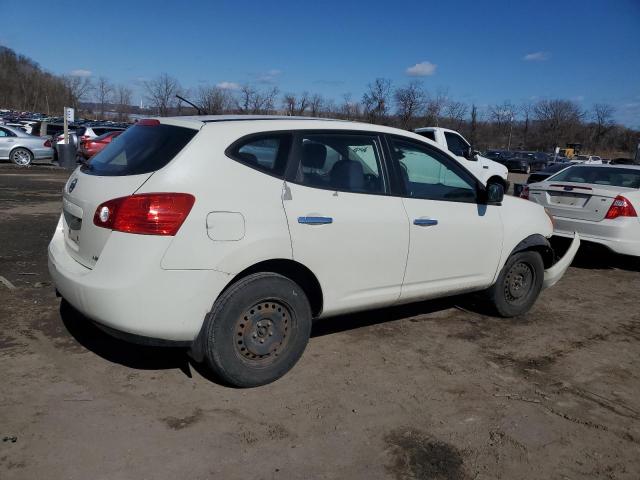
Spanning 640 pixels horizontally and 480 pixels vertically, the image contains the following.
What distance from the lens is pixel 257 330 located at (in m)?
3.42

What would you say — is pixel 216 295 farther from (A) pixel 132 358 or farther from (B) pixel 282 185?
(A) pixel 132 358

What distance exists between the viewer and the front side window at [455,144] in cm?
1407

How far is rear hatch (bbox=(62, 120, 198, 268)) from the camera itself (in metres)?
3.18

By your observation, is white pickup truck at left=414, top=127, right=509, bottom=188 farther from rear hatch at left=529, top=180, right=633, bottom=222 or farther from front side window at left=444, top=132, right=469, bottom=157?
→ rear hatch at left=529, top=180, right=633, bottom=222

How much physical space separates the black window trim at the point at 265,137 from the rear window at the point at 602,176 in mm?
5933

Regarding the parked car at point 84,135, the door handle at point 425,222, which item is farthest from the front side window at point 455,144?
the parked car at point 84,135

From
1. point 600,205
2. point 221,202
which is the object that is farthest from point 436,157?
point 600,205

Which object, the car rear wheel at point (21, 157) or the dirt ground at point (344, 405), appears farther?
the car rear wheel at point (21, 157)

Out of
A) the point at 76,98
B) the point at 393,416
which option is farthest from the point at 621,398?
the point at 76,98

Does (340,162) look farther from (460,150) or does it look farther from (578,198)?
(460,150)

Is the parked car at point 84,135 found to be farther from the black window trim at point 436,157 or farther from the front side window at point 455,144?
the black window trim at point 436,157

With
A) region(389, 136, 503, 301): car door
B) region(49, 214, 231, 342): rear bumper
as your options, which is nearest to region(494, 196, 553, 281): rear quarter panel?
region(389, 136, 503, 301): car door

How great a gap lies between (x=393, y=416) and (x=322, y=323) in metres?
1.66

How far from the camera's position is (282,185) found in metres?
3.40
